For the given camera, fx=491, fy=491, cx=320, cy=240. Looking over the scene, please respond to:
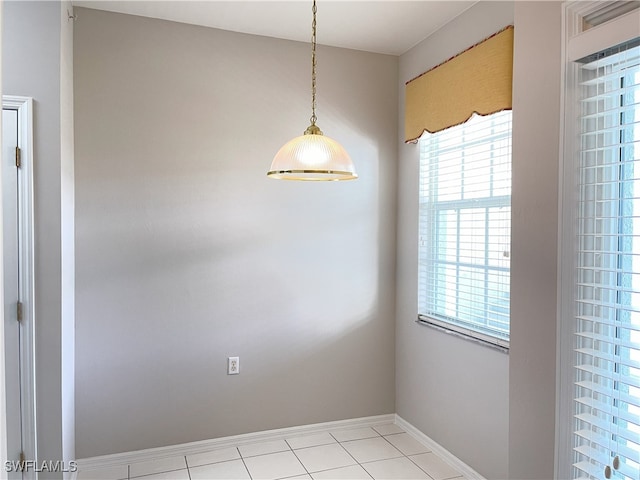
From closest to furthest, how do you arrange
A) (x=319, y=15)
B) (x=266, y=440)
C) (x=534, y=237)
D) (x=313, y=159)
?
(x=534, y=237)
(x=313, y=159)
(x=319, y=15)
(x=266, y=440)

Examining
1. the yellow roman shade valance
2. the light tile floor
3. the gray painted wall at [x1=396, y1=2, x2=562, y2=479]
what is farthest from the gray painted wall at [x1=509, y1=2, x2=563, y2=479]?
the light tile floor

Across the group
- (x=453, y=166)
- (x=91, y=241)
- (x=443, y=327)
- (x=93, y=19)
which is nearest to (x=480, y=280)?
(x=443, y=327)

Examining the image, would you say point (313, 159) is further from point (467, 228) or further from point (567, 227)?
point (467, 228)

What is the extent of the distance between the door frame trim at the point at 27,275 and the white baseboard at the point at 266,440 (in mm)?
544

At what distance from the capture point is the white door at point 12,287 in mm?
2279

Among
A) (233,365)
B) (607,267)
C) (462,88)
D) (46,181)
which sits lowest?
(233,365)

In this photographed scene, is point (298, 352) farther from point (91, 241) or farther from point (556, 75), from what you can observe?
point (556, 75)

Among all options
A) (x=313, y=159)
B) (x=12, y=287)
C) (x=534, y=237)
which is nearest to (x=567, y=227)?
(x=534, y=237)

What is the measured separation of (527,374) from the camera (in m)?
1.69

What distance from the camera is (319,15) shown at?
9.36 feet

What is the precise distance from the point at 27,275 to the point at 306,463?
6.11ft

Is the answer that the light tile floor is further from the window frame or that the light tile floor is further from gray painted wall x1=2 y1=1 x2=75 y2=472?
the window frame

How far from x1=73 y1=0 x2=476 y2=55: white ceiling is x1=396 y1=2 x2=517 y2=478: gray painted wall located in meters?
0.16

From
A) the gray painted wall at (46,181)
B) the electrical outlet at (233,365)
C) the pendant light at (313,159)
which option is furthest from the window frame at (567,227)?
the gray painted wall at (46,181)
